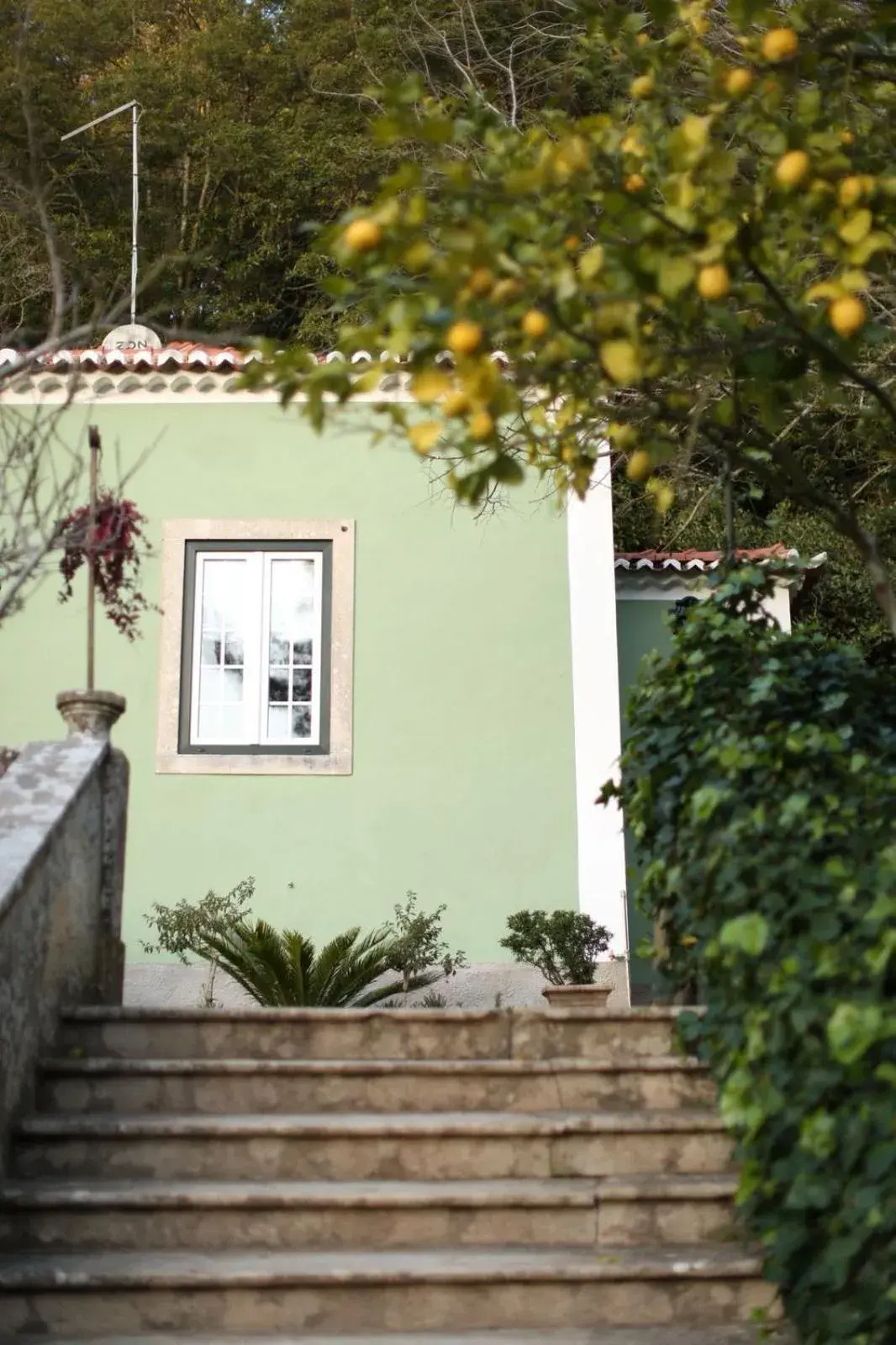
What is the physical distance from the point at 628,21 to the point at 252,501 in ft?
20.5

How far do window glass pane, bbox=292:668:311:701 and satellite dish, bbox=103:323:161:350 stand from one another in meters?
2.66

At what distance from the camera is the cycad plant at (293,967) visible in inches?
323

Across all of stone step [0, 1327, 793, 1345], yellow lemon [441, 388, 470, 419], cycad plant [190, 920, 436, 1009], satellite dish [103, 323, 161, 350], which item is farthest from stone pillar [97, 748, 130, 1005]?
satellite dish [103, 323, 161, 350]

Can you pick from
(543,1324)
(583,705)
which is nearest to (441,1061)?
(543,1324)

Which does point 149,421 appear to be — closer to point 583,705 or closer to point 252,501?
point 252,501

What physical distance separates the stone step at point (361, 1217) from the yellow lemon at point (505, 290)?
2.64 meters

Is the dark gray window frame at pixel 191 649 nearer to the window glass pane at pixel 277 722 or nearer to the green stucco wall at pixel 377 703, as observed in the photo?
the window glass pane at pixel 277 722

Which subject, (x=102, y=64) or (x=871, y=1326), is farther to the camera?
(x=102, y=64)

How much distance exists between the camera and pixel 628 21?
4562mm

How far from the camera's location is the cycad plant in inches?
323

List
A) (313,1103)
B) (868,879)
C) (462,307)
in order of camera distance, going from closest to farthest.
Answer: (462,307) < (868,879) < (313,1103)

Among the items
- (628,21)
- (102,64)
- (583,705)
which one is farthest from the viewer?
(102,64)

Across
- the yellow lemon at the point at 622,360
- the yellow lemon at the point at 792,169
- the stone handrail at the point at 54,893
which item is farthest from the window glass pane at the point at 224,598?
the yellow lemon at the point at 622,360

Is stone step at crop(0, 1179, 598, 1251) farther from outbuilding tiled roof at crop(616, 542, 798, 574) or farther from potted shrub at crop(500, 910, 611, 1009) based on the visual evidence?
outbuilding tiled roof at crop(616, 542, 798, 574)
